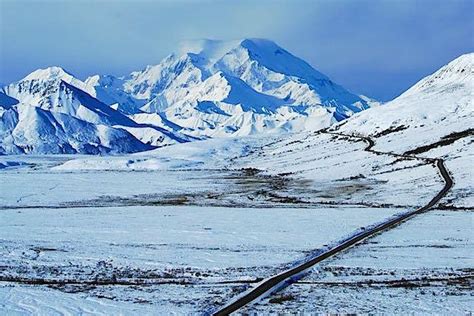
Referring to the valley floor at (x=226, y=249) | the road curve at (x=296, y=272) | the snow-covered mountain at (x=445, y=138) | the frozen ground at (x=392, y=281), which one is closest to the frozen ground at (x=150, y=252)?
the valley floor at (x=226, y=249)

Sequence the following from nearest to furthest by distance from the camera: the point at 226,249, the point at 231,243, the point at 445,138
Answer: the point at 226,249, the point at 231,243, the point at 445,138

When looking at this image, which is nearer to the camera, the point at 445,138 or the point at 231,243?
the point at 231,243

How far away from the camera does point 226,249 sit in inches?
1886

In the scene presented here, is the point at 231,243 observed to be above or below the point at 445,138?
below

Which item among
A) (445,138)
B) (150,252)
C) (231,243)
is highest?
(445,138)

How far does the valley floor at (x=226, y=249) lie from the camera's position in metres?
33.1

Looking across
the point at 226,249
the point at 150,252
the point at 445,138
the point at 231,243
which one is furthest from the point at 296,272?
the point at 445,138

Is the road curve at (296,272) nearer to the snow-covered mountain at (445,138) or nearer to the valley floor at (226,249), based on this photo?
the valley floor at (226,249)

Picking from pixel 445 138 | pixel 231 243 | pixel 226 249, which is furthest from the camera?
pixel 445 138

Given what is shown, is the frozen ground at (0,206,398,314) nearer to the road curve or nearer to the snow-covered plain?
the snow-covered plain

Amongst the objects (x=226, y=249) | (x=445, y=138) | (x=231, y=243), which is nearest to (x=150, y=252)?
(x=226, y=249)

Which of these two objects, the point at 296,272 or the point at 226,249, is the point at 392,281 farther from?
the point at 226,249

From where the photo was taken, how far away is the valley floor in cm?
3309

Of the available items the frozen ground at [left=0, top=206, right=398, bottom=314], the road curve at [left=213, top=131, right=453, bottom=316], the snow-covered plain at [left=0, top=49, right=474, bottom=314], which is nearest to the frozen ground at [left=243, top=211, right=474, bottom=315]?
the snow-covered plain at [left=0, top=49, right=474, bottom=314]
